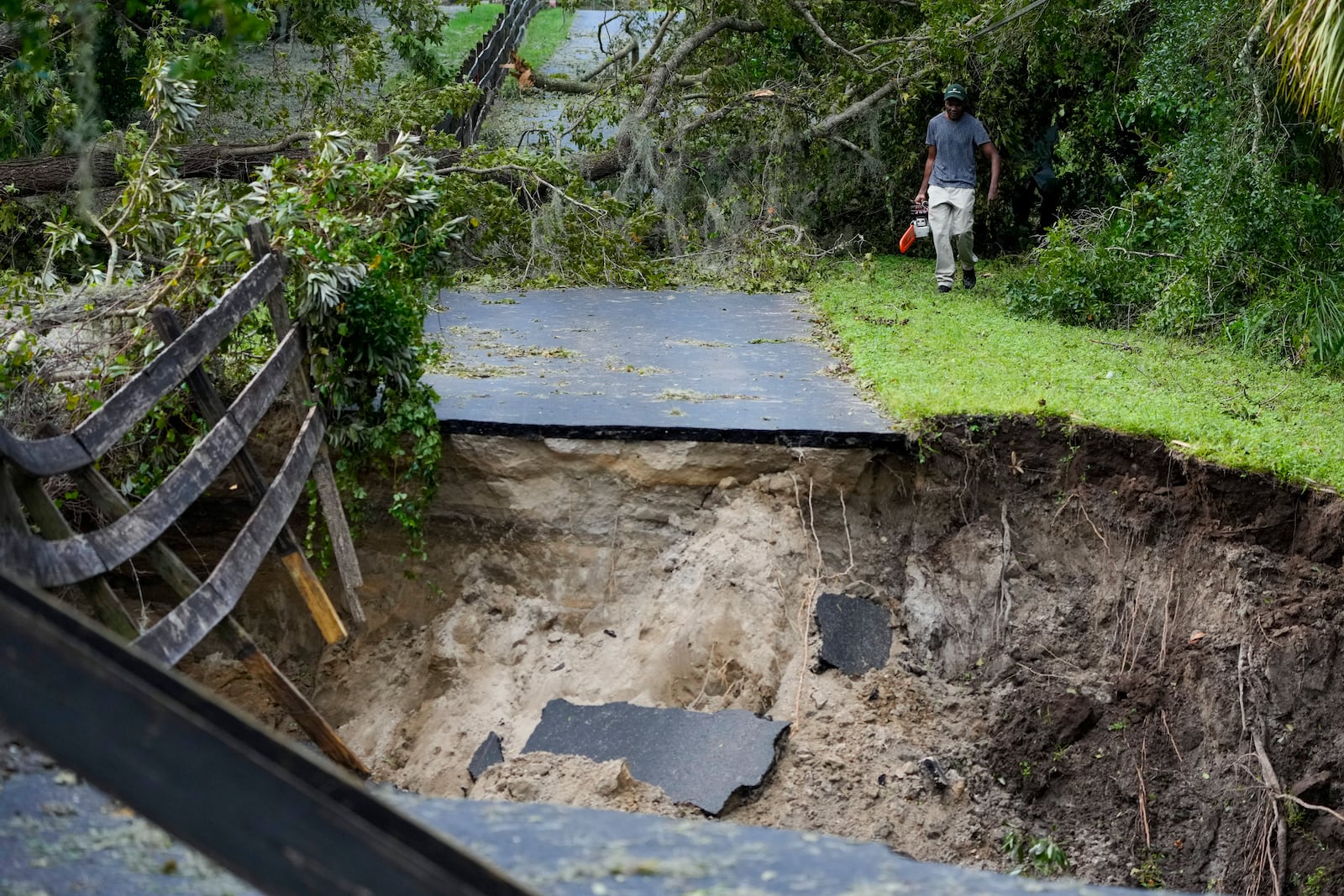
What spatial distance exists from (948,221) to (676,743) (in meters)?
6.86

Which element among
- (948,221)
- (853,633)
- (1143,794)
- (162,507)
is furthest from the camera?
(948,221)

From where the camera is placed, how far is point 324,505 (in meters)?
6.41

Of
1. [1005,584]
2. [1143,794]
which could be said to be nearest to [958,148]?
[1005,584]

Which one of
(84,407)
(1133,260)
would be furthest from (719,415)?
(1133,260)

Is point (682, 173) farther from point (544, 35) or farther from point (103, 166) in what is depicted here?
point (544, 35)

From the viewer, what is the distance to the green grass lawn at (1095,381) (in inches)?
240

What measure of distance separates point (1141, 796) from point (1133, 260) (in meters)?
5.70

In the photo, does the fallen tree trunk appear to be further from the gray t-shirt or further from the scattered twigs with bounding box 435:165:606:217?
the gray t-shirt

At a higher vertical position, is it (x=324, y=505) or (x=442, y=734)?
(x=324, y=505)

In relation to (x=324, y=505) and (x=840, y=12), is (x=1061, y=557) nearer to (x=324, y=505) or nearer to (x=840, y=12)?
(x=324, y=505)

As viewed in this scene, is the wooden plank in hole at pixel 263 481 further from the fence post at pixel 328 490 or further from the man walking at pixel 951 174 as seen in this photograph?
the man walking at pixel 951 174

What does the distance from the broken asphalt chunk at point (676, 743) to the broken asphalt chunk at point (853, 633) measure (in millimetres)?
678

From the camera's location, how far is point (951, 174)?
10.8m

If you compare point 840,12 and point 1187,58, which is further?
point 840,12
